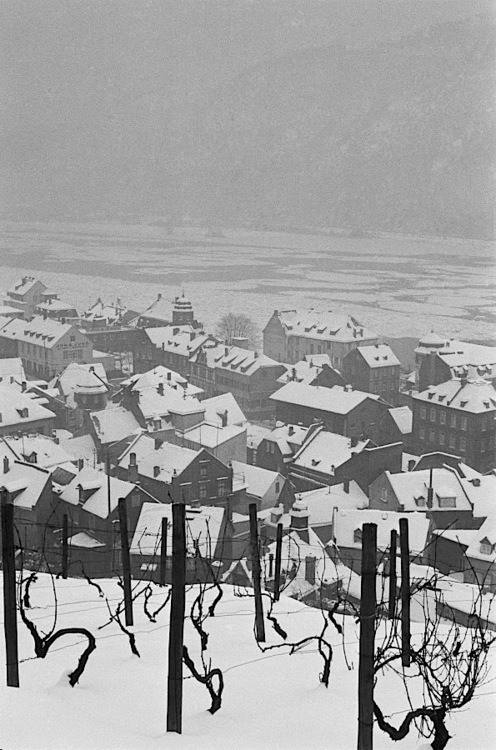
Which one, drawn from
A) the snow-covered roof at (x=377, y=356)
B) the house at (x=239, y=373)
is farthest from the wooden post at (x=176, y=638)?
the snow-covered roof at (x=377, y=356)

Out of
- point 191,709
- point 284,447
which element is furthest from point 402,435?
point 191,709

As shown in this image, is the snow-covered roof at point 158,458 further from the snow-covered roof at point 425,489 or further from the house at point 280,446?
the snow-covered roof at point 425,489

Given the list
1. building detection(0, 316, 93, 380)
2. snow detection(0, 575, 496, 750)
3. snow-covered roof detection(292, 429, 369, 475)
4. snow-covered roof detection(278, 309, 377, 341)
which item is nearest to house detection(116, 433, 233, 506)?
snow-covered roof detection(292, 429, 369, 475)

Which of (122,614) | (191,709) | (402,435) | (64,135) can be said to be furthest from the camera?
(64,135)

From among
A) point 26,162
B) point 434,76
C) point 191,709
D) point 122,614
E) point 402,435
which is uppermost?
point 434,76

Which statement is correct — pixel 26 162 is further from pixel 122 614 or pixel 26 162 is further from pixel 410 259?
pixel 122 614
